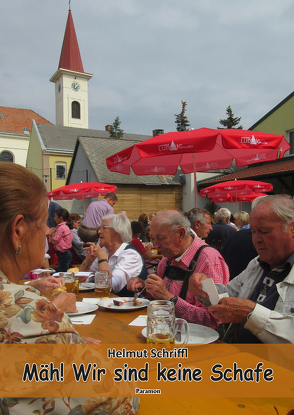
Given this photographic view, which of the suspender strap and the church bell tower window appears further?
the church bell tower window

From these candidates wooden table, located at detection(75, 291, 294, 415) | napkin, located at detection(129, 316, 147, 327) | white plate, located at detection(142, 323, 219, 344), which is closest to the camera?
wooden table, located at detection(75, 291, 294, 415)

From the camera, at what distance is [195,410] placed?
1128 mm

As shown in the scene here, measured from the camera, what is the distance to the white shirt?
3.20 meters

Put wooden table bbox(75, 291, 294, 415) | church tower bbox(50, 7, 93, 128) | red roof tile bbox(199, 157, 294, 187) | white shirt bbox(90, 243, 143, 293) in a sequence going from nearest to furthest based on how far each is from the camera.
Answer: wooden table bbox(75, 291, 294, 415) → white shirt bbox(90, 243, 143, 293) → red roof tile bbox(199, 157, 294, 187) → church tower bbox(50, 7, 93, 128)

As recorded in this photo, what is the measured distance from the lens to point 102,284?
2.72 metres

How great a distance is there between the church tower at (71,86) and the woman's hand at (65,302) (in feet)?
141

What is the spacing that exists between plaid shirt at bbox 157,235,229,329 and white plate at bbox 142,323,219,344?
12.6 inches

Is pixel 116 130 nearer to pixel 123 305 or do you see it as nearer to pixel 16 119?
pixel 16 119

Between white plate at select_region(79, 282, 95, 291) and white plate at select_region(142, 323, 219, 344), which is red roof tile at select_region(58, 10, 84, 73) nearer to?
white plate at select_region(79, 282, 95, 291)

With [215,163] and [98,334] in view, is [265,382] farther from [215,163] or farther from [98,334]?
[215,163]

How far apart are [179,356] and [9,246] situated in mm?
930

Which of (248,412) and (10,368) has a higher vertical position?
(10,368)

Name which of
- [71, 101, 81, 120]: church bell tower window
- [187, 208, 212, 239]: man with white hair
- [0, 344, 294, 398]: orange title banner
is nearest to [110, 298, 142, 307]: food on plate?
[0, 344, 294, 398]: orange title banner

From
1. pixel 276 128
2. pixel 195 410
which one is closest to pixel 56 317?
pixel 195 410
